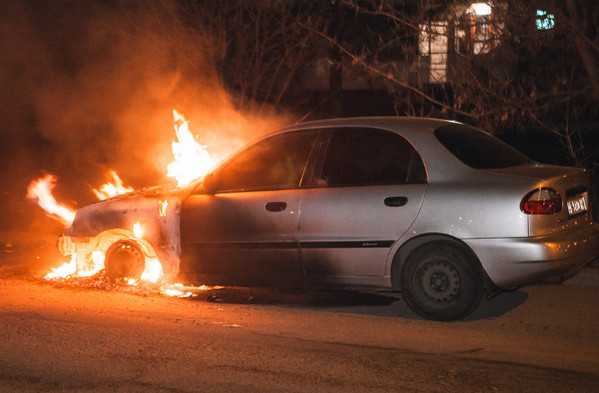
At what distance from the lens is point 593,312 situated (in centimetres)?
715

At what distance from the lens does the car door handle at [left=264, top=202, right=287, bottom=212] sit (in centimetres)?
725

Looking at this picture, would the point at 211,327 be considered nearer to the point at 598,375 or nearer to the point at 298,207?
the point at 298,207

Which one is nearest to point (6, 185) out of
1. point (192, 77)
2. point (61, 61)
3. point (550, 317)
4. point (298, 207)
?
point (61, 61)

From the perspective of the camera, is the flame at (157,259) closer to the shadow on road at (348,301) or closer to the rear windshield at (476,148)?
the shadow on road at (348,301)

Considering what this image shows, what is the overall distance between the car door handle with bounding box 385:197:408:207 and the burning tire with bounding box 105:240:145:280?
2479mm

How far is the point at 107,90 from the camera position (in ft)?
51.9

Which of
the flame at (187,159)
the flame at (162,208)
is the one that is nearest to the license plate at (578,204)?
the flame at (162,208)

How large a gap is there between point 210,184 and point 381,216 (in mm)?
1603

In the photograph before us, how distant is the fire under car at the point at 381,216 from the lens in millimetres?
6566

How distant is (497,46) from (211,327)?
18.3ft

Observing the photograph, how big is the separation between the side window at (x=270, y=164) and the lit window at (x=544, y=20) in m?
4.03

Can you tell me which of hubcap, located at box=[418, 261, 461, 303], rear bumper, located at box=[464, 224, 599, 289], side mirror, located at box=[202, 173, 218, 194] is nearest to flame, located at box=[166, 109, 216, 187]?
side mirror, located at box=[202, 173, 218, 194]

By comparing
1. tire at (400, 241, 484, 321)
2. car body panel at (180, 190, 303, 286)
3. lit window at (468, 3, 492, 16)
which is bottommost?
tire at (400, 241, 484, 321)

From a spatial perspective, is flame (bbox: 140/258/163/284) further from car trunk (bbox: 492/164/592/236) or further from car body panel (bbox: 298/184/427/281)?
car trunk (bbox: 492/164/592/236)
